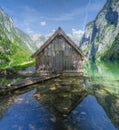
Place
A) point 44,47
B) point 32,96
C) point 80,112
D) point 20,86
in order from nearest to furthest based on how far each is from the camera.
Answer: point 80,112, point 32,96, point 20,86, point 44,47

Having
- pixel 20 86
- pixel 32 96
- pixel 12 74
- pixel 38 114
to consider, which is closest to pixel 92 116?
pixel 38 114

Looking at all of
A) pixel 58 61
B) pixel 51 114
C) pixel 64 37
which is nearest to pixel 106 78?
pixel 58 61

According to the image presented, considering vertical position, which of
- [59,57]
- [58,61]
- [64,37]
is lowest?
[58,61]

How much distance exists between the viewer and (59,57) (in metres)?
25.1

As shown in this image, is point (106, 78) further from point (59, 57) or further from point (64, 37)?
point (64, 37)

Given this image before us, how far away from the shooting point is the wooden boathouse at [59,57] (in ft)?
81.7

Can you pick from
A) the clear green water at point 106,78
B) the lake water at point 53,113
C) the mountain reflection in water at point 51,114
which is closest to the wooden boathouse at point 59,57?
the clear green water at point 106,78

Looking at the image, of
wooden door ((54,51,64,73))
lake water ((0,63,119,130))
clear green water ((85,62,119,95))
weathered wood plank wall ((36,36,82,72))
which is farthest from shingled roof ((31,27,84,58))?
lake water ((0,63,119,130))

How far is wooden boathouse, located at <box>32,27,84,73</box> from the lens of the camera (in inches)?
980

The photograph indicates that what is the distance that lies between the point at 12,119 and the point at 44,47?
17.7m

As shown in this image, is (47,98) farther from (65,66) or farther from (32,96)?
(65,66)

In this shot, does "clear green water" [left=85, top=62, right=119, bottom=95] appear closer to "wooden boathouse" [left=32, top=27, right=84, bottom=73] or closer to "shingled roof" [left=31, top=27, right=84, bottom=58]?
"wooden boathouse" [left=32, top=27, right=84, bottom=73]

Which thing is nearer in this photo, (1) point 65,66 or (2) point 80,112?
(2) point 80,112

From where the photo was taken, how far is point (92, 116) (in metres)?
8.28
